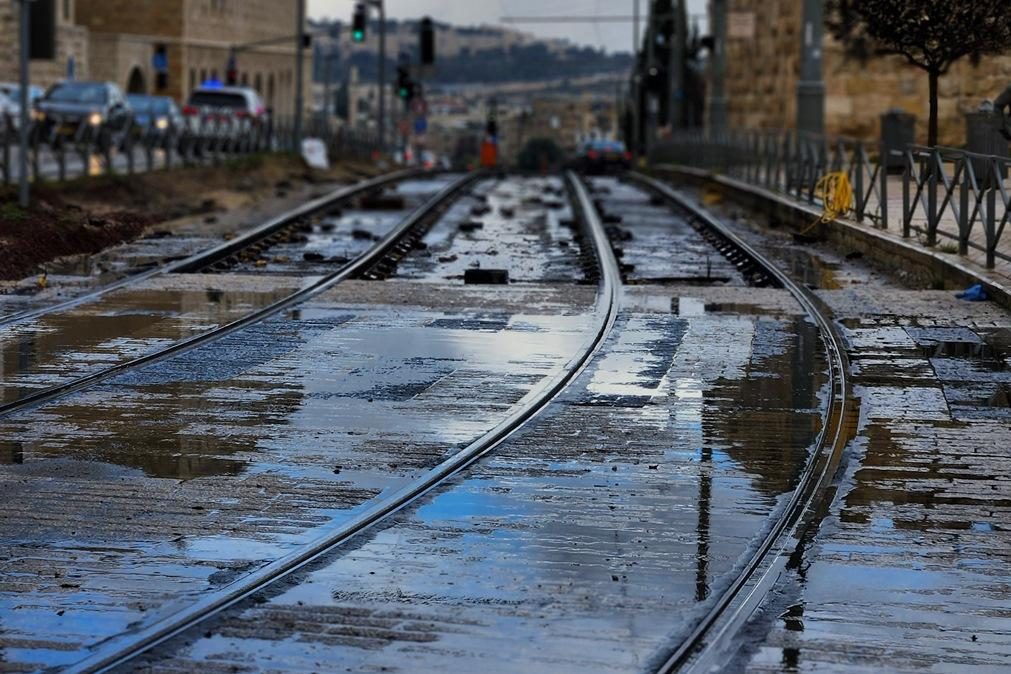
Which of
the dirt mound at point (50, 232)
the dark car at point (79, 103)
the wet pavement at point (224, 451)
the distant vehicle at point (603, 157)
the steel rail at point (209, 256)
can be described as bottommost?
the distant vehicle at point (603, 157)

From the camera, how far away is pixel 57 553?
796 cm

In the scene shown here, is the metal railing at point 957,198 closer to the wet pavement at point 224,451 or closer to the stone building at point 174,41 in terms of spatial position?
the wet pavement at point 224,451

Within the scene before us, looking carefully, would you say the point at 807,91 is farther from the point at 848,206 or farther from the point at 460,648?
the point at 460,648

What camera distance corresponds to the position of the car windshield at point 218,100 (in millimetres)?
62156

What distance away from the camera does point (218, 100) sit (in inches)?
2453

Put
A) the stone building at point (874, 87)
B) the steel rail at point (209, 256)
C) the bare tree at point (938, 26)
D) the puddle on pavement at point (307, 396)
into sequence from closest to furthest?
the puddle on pavement at point (307, 396) → the steel rail at point (209, 256) → the bare tree at point (938, 26) → the stone building at point (874, 87)

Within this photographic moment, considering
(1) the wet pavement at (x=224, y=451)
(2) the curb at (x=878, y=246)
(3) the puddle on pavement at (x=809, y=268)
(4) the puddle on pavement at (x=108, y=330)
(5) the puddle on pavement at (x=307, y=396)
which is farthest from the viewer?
(3) the puddle on pavement at (x=809, y=268)

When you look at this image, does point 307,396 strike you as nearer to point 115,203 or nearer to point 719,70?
point 115,203

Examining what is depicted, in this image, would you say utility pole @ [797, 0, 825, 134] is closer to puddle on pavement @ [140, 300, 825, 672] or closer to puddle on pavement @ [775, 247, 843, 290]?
Result: puddle on pavement @ [775, 247, 843, 290]

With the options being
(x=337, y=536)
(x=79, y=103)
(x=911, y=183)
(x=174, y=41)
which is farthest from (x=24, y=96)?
(x=174, y=41)

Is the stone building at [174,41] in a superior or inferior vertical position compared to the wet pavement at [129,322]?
superior

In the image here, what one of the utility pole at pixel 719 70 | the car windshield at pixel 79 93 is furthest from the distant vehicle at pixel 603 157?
the car windshield at pixel 79 93

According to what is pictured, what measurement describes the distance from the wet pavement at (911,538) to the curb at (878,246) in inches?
148

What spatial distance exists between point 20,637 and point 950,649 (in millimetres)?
3061
